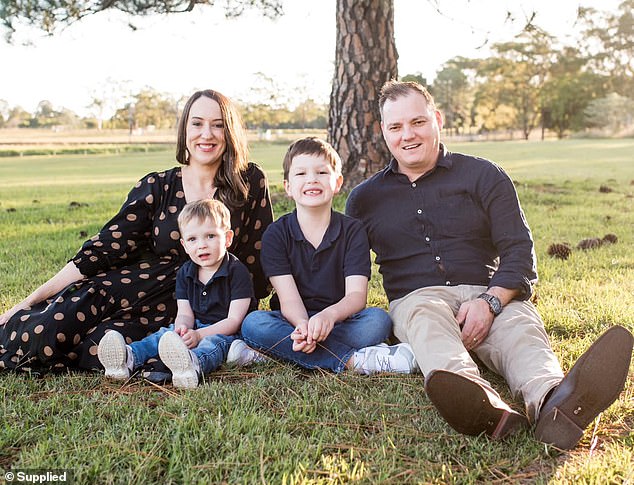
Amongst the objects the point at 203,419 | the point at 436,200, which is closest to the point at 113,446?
the point at 203,419

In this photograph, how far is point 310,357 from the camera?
2984 millimetres

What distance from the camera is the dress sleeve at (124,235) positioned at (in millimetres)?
3382

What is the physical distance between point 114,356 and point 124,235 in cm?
84

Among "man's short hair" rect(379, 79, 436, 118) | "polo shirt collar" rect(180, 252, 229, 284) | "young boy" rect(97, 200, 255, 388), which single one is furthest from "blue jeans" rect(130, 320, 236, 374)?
"man's short hair" rect(379, 79, 436, 118)

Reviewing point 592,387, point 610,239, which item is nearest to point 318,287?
point 592,387

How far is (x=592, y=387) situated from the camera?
210 cm

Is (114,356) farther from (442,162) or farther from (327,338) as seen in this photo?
(442,162)

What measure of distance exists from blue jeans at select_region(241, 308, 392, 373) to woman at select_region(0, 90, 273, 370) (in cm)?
A: 60

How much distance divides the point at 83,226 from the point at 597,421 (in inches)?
244

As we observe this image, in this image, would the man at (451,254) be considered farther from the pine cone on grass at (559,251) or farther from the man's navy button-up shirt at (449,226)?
the pine cone on grass at (559,251)

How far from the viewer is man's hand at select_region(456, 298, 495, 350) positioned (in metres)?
2.81

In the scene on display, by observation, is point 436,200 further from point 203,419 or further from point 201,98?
point 203,419

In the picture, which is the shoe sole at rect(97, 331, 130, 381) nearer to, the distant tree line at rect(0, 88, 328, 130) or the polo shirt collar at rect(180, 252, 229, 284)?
the polo shirt collar at rect(180, 252, 229, 284)

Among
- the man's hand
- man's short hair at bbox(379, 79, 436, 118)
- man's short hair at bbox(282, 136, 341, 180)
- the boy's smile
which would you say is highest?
man's short hair at bbox(379, 79, 436, 118)
